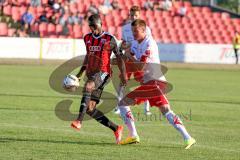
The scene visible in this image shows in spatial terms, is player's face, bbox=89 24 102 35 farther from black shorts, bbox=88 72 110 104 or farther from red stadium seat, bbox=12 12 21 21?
red stadium seat, bbox=12 12 21 21

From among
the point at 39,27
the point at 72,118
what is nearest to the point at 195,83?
the point at 72,118

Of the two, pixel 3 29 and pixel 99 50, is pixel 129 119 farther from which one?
pixel 3 29

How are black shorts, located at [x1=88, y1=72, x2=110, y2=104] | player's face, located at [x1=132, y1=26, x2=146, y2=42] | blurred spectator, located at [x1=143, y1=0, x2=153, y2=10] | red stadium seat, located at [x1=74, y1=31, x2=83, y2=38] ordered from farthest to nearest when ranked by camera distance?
1. blurred spectator, located at [x1=143, y1=0, x2=153, y2=10]
2. red stadium seat, located at [x1=74, y1=31, x2=83, y2=38]
3. black shorts, located at [x1=88, y1=72, x2=110, y2=104]
4. player's face, located at [x1=132, y1=26, x2=146, y2=42]

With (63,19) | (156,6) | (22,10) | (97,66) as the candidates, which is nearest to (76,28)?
(63,19)

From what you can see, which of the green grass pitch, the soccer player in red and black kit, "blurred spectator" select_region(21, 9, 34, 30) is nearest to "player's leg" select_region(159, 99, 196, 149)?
the green grass pitch

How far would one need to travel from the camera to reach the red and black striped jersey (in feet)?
37.4

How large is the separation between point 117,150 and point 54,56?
28769mm

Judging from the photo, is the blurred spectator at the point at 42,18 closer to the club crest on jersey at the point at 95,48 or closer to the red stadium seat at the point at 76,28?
the red stadium seat at the point at 76,28

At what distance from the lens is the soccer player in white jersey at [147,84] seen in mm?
11117

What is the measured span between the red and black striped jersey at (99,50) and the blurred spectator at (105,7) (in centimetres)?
3294

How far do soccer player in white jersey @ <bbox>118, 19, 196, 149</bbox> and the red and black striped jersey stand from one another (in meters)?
0.42

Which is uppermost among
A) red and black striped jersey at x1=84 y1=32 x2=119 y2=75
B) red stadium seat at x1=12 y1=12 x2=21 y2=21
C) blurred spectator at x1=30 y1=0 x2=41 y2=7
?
red and black striped jersey at x1=84 y1=32 x2=119 y2=75

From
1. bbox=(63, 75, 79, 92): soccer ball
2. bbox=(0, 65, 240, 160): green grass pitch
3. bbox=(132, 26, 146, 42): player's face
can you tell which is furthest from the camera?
bbox=(63, 75, 79, 92): soccer ball

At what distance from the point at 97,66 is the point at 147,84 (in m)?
0.89
